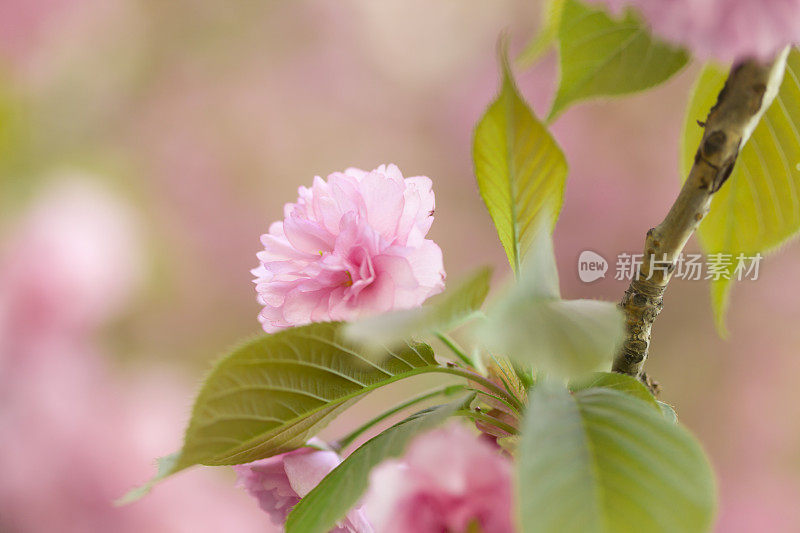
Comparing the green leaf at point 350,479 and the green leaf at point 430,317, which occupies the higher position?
the green leaf at point 430,317

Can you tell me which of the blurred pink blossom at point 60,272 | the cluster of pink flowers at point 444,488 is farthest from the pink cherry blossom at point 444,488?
the blurred pink blossom at point 60,272

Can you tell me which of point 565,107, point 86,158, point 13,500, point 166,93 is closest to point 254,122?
point 166,93

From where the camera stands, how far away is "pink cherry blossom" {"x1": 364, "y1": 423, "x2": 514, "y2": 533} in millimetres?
130

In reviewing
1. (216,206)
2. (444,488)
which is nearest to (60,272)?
(216,206)

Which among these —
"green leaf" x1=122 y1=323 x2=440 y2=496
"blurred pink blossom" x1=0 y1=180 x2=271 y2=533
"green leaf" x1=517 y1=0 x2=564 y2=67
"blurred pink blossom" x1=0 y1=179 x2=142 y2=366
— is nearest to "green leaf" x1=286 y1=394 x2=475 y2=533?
"green leaf" x1=122 y1=323 x2=440 y2=496

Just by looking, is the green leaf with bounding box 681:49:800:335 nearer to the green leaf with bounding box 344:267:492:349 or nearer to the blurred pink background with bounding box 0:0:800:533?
the green leaf with bounding box 344:267:492:349

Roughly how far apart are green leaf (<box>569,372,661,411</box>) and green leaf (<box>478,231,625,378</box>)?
1.1 inches

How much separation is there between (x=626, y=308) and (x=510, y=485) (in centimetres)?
7

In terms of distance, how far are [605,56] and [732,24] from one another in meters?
0.07

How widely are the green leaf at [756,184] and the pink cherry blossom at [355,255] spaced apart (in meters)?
0.09

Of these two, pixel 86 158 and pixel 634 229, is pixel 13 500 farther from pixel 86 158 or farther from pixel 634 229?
pixel 634 229

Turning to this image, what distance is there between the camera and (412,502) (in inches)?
5.4

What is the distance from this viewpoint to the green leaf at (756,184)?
192 millimetres

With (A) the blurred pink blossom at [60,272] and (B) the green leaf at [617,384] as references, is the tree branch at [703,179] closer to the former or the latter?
(B) the green leaf at [617,384]
